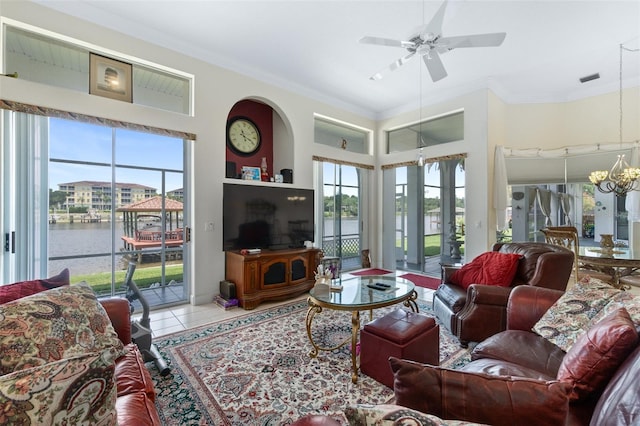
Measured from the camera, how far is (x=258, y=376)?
2170 mm

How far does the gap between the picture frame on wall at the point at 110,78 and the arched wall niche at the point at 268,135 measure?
4.56ft

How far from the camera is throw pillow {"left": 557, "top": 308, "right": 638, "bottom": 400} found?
1088 mm

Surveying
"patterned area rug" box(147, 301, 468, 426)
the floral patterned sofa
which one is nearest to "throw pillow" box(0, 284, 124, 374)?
the floral patterned sofa

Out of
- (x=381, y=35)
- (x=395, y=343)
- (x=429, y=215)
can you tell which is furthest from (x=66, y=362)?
(x=429, y=215)

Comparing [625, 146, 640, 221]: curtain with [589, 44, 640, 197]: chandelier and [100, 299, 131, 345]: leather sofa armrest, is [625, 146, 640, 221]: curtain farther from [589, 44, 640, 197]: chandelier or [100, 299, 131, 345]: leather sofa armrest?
[100, 299, 131, 345]: leather sofa armrest

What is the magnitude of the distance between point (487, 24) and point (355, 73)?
1775 millimetres

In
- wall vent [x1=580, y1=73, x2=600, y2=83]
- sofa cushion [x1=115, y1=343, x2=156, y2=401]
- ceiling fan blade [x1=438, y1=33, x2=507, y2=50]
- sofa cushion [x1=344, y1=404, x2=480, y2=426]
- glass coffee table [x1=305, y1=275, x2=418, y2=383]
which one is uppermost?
wall vent [x1=580, y1=73, x2=600, y2=83]

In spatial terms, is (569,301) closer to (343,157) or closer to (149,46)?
(343,157)

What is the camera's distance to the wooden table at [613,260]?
9.95ft

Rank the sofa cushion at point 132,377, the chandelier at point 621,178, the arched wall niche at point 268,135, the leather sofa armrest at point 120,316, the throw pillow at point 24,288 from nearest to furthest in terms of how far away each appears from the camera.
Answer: the sofa cushion at point 132,377 < the throw pillow at point 24,288 < the leather sofa armrest at point 120,316 < the chandelier at point 621,178 < the arched wall niche at point 268,135

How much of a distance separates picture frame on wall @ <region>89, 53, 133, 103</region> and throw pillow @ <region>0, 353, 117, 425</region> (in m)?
3.38

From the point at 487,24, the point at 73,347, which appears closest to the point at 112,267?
the point at 73,347

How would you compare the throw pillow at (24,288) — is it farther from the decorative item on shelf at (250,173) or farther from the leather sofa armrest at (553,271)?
the leather sofa armrest at (553,271)

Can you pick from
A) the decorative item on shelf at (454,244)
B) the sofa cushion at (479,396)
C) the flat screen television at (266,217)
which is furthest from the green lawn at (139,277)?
the decorative item on shelf at (454,244)
